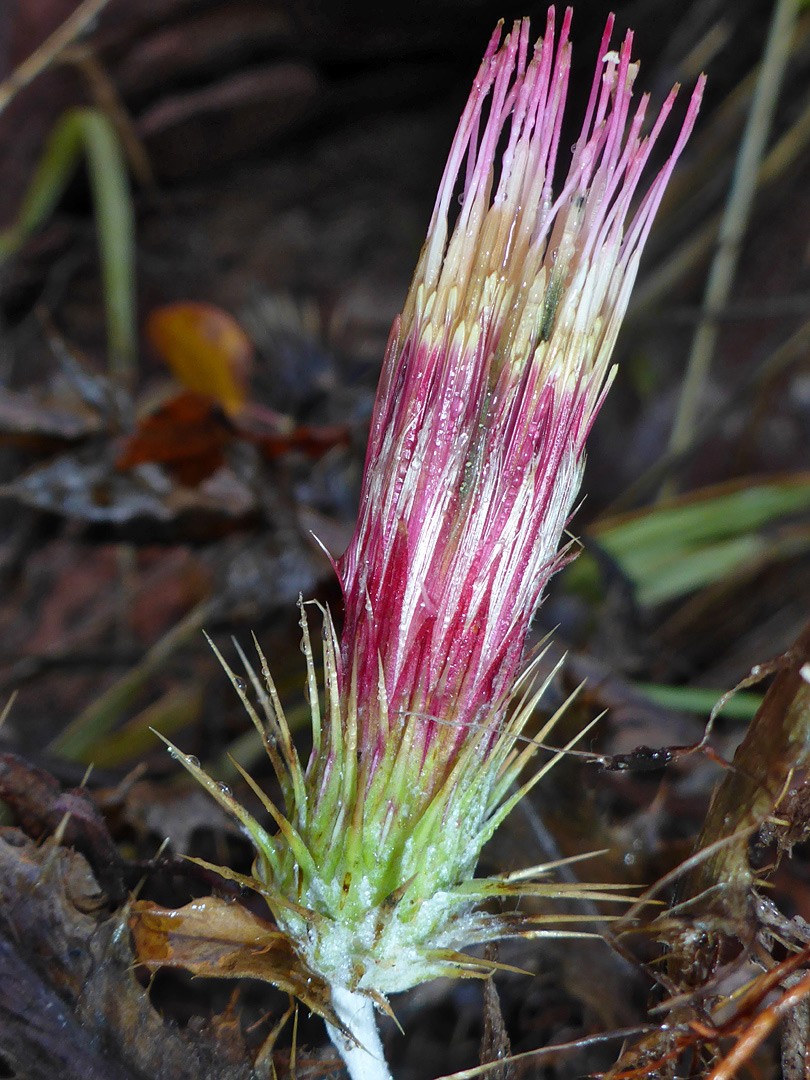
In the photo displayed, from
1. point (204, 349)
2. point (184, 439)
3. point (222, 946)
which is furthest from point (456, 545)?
point (204, 349)

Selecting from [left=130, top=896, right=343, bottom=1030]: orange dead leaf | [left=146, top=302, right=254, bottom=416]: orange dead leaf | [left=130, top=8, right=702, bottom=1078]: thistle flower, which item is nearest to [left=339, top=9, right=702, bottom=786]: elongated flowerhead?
[left=130, top=8, right=702, bottom=1078]: thistle flower

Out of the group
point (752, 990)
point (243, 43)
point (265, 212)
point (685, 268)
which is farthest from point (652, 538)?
point (243, 43)

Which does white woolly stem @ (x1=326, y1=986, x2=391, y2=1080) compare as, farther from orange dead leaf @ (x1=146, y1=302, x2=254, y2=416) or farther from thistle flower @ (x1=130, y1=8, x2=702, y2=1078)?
orange dead leaf @ (x1=146, y1=302, x2=254, y2=416)

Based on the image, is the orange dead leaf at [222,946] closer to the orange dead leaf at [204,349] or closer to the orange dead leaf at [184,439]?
the orange dead leaf at [184,439]

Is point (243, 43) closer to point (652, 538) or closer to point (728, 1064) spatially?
point (652, 538)

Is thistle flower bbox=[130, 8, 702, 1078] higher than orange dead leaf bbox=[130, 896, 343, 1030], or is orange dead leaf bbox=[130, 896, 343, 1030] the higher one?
thistle flower bbox=[130, 8, 702, 1078]

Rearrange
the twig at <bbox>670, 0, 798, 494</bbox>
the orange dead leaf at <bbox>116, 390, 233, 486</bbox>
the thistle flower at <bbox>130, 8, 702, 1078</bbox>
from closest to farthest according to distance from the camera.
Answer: the thistle flower at <bbox>130, 8, 702, 1078</bbox>
the orange dead leaf at <bbox>116, 390, 233, 486</bbox>
the twig at <bbox>670, 0, 798, 494</bbox>

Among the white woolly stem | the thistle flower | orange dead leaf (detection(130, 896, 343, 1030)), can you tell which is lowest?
the white woolly stem
